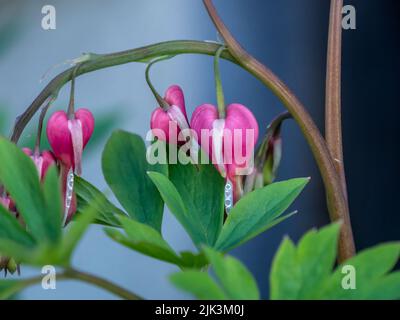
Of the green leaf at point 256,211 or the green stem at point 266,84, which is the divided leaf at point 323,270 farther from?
the green stem at point 266,84

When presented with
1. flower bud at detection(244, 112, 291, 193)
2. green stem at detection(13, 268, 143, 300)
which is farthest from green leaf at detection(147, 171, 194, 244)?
flower bud at detection(244, 112, 291, 193)

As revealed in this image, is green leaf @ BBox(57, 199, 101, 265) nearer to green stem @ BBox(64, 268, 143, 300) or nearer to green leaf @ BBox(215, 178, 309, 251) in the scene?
green stem @ BBox(64, 268, 143, 300)

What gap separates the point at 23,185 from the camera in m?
0.55

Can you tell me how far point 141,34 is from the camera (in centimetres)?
135

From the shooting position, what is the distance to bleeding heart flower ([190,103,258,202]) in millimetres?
858

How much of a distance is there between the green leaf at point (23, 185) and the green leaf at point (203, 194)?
0.80 feet

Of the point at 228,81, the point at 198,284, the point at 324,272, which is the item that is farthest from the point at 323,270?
the point at 228,81

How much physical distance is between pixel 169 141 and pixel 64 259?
471 mm

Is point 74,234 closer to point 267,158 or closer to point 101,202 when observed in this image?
point 101,202

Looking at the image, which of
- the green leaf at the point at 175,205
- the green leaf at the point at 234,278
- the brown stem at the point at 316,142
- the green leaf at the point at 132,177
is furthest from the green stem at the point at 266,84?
the green leaf at the point at 234,278

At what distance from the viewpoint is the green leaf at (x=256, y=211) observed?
678mm

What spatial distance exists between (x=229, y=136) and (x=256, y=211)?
0.19 meters
